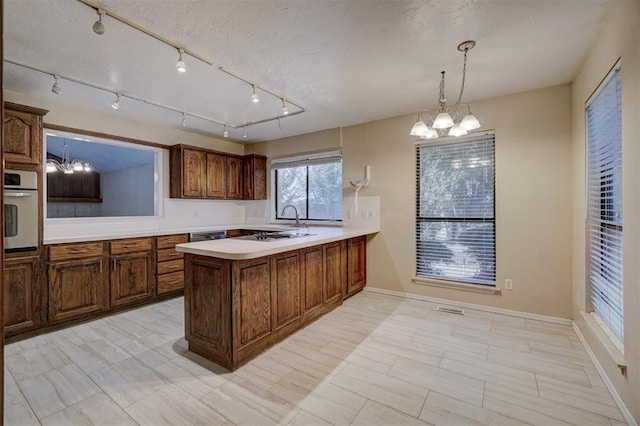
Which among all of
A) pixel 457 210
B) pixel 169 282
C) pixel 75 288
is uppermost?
pixel 457 210

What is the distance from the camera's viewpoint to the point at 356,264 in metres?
4.00

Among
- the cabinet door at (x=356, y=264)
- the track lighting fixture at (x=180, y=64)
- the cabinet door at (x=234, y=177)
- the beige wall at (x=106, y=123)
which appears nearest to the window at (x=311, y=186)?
the cabinet door at (x=234, y=177)

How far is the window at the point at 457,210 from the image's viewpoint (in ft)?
11.2

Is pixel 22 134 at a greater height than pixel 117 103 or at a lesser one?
lesser

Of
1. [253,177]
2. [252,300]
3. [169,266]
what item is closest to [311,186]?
[253,177]

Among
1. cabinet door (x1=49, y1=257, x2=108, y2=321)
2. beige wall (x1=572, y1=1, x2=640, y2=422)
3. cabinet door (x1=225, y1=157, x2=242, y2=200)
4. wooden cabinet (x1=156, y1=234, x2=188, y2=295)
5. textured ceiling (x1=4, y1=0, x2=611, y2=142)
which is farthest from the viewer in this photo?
cabinet door (x1=225, y1=157, x2=242, y2=200)

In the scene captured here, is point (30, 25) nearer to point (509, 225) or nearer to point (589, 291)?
point (509, 225)

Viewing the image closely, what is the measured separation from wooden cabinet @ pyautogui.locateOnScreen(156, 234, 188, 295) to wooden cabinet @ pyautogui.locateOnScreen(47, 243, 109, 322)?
588 millimetres

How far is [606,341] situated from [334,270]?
2292 mm

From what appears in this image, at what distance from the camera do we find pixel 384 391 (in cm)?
196

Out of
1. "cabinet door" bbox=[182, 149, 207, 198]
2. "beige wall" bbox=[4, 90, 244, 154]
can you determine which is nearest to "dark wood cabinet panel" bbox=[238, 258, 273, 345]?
"cabinet door" bbox=[182, 149, 207, 198]

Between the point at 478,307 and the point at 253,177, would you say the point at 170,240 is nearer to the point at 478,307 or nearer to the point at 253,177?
the point at 253,177

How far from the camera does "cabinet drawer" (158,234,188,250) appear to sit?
148 inches

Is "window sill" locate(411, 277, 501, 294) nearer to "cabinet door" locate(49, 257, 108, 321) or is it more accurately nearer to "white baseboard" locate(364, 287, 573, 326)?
"white baseboard" locate(364, 287, 573, 326)
